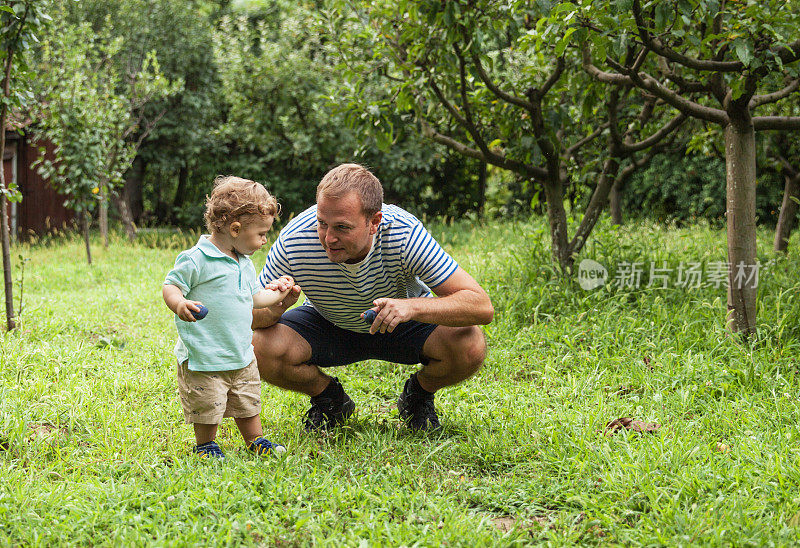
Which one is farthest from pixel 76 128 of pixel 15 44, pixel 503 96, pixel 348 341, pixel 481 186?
pixel 348 341

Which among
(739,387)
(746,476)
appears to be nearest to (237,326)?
(746,476)

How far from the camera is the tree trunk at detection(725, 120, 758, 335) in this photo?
175 inches

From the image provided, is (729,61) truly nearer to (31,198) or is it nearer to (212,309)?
(212,309)

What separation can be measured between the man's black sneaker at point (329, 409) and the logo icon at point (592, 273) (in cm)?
264

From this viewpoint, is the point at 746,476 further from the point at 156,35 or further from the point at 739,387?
the point at 156,35

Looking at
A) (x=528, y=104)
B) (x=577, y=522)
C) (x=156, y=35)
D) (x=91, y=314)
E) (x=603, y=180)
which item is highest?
(x=156, y=35)

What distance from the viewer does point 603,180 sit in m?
5.61

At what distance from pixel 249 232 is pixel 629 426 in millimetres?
1925

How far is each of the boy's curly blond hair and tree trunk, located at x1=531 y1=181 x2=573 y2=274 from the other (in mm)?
3221

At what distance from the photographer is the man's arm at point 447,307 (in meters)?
2.67

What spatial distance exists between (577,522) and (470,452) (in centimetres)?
64

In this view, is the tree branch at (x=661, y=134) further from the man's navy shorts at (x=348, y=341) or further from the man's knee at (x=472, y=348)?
the man's navy shorts at (x=348, y=341)

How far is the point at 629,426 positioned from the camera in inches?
129

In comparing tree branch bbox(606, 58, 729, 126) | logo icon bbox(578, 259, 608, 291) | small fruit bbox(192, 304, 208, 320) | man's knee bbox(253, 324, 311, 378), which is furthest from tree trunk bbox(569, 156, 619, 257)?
small fruit bbox(192, 304, 208, 320)
